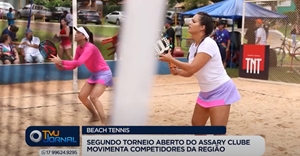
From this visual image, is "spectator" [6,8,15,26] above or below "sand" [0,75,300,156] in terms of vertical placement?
above

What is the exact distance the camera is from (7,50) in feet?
7.71

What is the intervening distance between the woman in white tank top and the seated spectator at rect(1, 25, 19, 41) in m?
0.82

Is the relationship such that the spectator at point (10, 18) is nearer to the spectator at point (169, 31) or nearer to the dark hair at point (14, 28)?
the dark hair at point (14, 28)

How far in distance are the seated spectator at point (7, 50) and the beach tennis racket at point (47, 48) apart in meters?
0.14

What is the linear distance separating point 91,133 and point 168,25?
0.65 metres

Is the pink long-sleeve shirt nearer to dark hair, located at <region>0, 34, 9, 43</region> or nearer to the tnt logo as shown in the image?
dark hair, located at <region>0, 34, 9, 43</region>

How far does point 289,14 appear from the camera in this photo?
294cm

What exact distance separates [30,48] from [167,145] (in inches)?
33.5

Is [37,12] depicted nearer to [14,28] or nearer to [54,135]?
[14,28]


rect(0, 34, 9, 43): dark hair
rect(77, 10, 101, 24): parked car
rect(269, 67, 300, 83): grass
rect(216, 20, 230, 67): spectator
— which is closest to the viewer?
rect(77, 10, 101, 24): parked car

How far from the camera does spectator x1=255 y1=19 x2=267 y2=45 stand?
326 cm

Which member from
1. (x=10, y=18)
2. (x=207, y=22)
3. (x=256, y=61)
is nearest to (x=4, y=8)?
(x=10, y=18)

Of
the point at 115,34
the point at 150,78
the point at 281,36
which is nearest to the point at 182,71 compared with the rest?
the point at 150,78

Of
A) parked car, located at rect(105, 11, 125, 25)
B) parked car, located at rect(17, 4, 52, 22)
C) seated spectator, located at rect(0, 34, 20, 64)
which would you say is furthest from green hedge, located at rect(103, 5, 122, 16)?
seated spectator, located at rect(0, 34, 20, 64)
